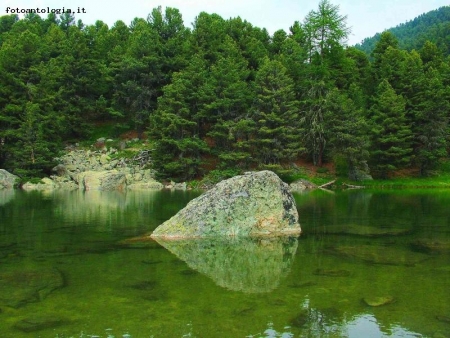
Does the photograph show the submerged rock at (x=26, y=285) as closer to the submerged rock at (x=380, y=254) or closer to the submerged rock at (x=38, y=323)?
the submerged rock at (x=38, y=323)

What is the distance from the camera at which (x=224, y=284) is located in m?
11.4

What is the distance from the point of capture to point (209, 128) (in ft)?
210

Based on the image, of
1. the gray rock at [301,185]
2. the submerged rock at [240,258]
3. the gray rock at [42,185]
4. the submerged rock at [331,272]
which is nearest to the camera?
the submerged rock at [240,258]

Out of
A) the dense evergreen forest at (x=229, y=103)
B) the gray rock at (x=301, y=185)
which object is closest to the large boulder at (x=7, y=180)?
the dense evergreen forest at (x=229, y=103)

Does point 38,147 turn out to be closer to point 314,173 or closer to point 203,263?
point 314,173

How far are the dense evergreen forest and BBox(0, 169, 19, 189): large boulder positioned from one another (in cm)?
251

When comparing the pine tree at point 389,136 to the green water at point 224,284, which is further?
the pine tree at point 389,136

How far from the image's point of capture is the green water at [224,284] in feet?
28.0

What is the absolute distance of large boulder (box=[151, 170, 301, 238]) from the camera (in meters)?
18.4

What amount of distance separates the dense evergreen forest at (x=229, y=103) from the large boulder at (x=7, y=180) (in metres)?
2.51

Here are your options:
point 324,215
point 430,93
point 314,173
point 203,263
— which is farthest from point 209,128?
point 203,263

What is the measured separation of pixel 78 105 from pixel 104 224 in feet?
168

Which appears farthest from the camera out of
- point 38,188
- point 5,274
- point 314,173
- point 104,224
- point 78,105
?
point 78,105

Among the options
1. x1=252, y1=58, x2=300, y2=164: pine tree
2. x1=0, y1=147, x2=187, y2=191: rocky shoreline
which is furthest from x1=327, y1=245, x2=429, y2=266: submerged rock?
x1=0, y1=147, x2=187, y2=191: rocky shoreline
